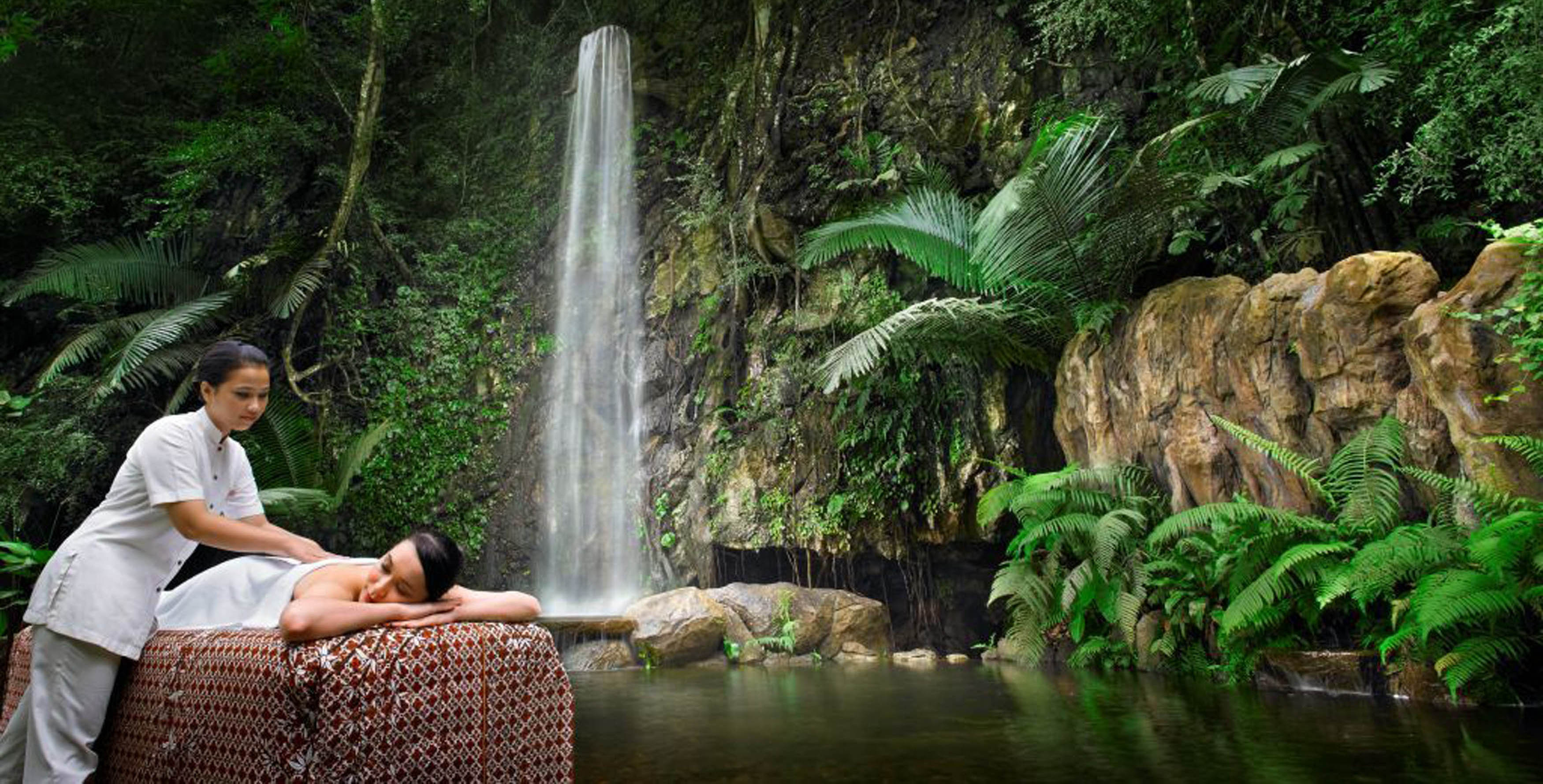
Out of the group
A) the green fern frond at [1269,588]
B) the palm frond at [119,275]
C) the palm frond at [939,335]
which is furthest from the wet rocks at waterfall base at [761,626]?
the palm frond at [119,275]

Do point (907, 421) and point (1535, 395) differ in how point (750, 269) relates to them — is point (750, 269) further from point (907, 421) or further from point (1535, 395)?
point (1535, 395)

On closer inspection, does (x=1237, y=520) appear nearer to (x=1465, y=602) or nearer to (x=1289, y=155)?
(x=1465, y=602)

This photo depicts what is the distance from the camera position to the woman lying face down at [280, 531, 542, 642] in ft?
7.06

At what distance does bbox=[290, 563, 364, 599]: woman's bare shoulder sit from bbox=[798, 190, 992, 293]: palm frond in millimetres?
5781

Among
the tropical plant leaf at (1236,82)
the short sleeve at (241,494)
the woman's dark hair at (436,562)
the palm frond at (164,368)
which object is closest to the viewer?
the woman's dark hair at (436,562)

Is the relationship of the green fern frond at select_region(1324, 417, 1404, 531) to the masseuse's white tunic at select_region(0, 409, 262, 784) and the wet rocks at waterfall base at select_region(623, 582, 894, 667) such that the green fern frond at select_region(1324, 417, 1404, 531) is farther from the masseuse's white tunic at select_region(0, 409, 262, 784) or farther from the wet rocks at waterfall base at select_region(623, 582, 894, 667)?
the masseuse's white tunic at select_region(0, 409, 262, 784)

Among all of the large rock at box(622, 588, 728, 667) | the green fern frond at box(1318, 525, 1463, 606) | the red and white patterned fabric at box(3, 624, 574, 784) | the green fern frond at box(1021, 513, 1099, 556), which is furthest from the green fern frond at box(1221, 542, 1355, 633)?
the large rock at box(622, 588, 728, 667)

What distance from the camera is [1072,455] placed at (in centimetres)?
711

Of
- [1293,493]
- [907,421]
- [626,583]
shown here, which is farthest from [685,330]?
[1293,493]

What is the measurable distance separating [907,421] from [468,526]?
531cm

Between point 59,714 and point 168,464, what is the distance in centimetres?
66

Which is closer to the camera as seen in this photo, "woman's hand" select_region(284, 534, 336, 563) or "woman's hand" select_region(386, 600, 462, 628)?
"woman's hand" select_region(386, 600, 462, 628)

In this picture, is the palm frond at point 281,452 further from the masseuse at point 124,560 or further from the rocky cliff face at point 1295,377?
the masseuse at point 124,560

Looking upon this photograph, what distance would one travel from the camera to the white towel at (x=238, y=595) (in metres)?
2.42
